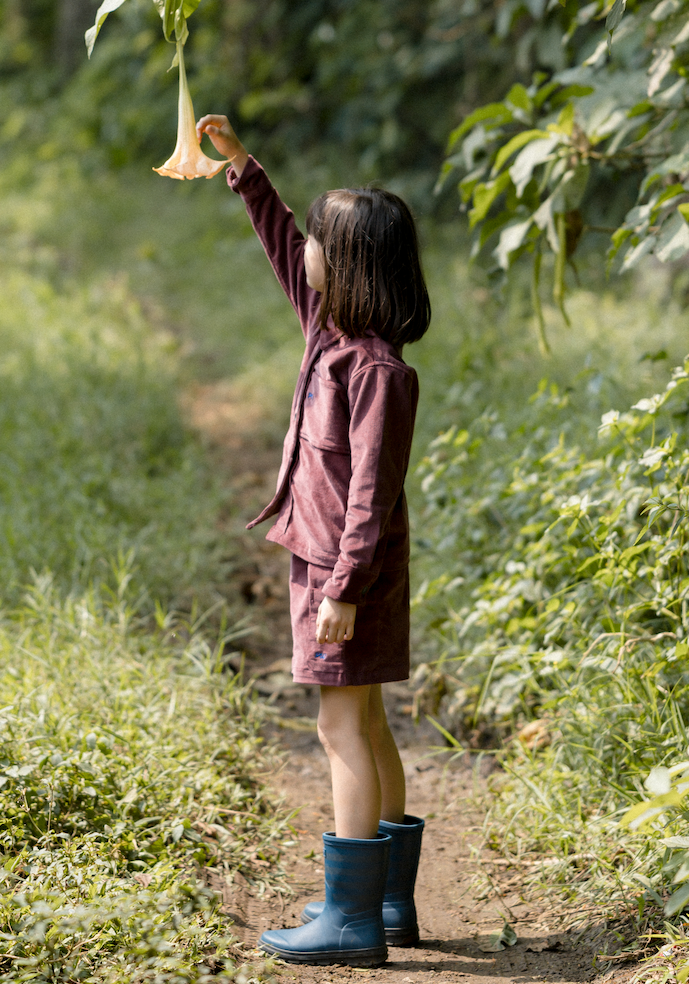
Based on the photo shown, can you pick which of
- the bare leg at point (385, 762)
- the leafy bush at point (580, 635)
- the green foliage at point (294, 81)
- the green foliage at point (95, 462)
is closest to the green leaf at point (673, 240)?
the leafy bush at point (580, 635)

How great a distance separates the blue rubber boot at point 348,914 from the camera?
1852mm

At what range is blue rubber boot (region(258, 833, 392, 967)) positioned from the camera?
6.07ft

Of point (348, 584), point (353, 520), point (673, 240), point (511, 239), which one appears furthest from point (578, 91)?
point (348, 584)

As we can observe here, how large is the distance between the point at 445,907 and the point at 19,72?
43.2 ft

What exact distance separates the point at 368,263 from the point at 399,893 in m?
1.28

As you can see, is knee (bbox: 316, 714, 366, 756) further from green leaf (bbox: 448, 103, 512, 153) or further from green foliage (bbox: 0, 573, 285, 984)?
green leaf (bbox: 448, 103, 512, 153)

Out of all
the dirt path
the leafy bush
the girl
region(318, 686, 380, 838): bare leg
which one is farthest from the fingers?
the dirt path

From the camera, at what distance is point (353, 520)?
1786 millimetres

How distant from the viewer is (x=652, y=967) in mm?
1678

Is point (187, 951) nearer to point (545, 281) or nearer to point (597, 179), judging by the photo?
point (545, 281)

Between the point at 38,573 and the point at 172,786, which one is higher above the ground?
the point at 38,573

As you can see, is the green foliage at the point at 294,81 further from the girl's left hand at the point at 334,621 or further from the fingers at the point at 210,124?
the girl's left hand at the point at 334,621

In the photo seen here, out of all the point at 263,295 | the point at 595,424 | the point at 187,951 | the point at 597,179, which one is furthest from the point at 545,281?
the point at 187,951

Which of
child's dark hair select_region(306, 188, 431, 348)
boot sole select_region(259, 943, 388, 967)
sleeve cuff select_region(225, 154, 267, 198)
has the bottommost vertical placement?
boot sole select_region(259, 943, 388, 967)
